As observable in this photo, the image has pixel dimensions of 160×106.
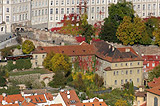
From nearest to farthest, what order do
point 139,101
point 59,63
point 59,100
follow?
point 59,100, point 139,101, point 59,63

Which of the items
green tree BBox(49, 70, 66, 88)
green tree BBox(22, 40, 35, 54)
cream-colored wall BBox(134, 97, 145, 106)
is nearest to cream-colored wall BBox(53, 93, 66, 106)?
cream-colored wall BBox(134, 97, 145, 106)

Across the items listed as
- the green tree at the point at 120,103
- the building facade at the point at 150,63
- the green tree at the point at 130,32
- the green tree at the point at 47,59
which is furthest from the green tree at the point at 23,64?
the green tree at the point at 120,103

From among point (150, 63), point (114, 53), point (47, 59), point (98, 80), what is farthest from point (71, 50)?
Result: point (150, 63)

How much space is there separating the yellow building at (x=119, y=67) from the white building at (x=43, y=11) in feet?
59.1

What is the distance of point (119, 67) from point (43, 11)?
23.2 metres

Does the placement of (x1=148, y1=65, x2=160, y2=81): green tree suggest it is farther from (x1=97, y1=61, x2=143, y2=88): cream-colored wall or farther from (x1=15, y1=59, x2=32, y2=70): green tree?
(x1=15, y1=59, x2=32, y2=70): green tree

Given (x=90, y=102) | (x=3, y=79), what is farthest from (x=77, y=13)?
(x=90, y=102)

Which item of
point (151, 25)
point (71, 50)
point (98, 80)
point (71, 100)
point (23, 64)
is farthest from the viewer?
point (151, 25)

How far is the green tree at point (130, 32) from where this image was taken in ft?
333

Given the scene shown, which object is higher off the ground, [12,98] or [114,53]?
[114,53]

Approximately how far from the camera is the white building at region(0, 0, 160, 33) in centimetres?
10800

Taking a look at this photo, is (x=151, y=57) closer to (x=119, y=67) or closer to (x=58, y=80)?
(x=119, y=67)

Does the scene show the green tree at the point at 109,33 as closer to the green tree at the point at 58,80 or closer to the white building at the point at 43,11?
the white building at the point at 43,11

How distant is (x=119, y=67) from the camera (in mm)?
94125
